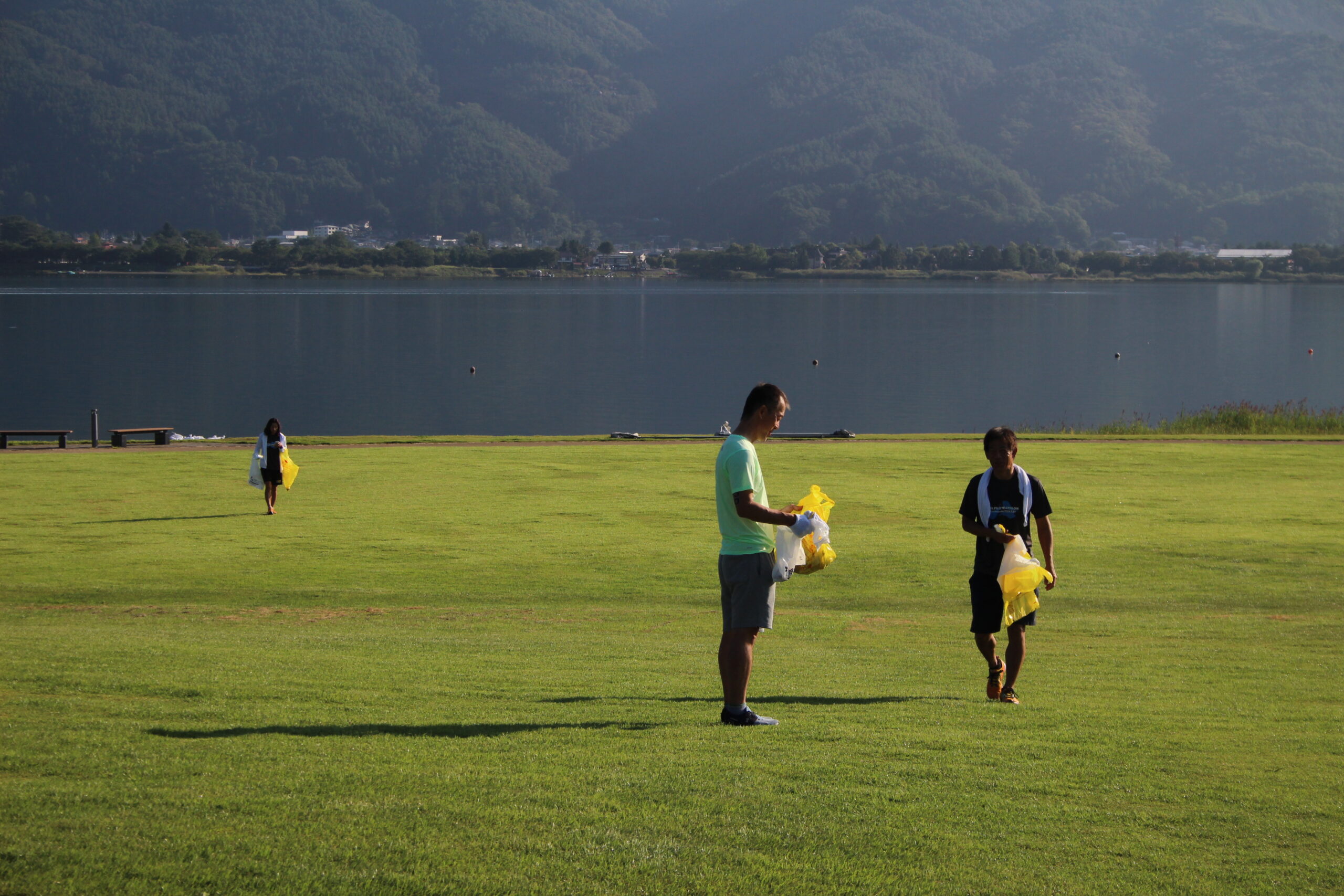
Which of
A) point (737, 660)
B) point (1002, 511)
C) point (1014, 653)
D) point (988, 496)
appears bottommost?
point (1014, 653)

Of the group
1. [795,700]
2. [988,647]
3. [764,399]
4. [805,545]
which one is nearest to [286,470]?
→ [795,700]

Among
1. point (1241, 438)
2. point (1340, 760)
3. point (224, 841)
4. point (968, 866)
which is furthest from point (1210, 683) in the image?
point (1241, 438)

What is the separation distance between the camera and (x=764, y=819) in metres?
6.35

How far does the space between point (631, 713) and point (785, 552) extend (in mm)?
1719

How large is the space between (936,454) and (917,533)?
12.0 m

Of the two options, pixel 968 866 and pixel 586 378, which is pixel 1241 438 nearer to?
pixel 968 866

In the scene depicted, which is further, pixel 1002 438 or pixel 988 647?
pixel 988 647

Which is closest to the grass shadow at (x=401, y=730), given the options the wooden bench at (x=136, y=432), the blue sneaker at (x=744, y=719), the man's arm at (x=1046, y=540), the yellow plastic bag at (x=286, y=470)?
the blue sneaker at (x=744, y=719)

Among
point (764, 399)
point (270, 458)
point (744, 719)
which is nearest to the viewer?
point (764, 399)

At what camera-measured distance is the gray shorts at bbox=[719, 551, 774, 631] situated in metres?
8.24

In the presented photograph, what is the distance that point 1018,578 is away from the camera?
9438mm

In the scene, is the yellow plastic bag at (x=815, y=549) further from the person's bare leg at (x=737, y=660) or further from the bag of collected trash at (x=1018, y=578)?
the bag of collected trash at (x=1018, y=578)

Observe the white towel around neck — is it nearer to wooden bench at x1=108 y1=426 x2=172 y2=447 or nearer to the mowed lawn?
the mowed lawn

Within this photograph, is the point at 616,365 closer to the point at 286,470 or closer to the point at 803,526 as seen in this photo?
the point at 286,470
